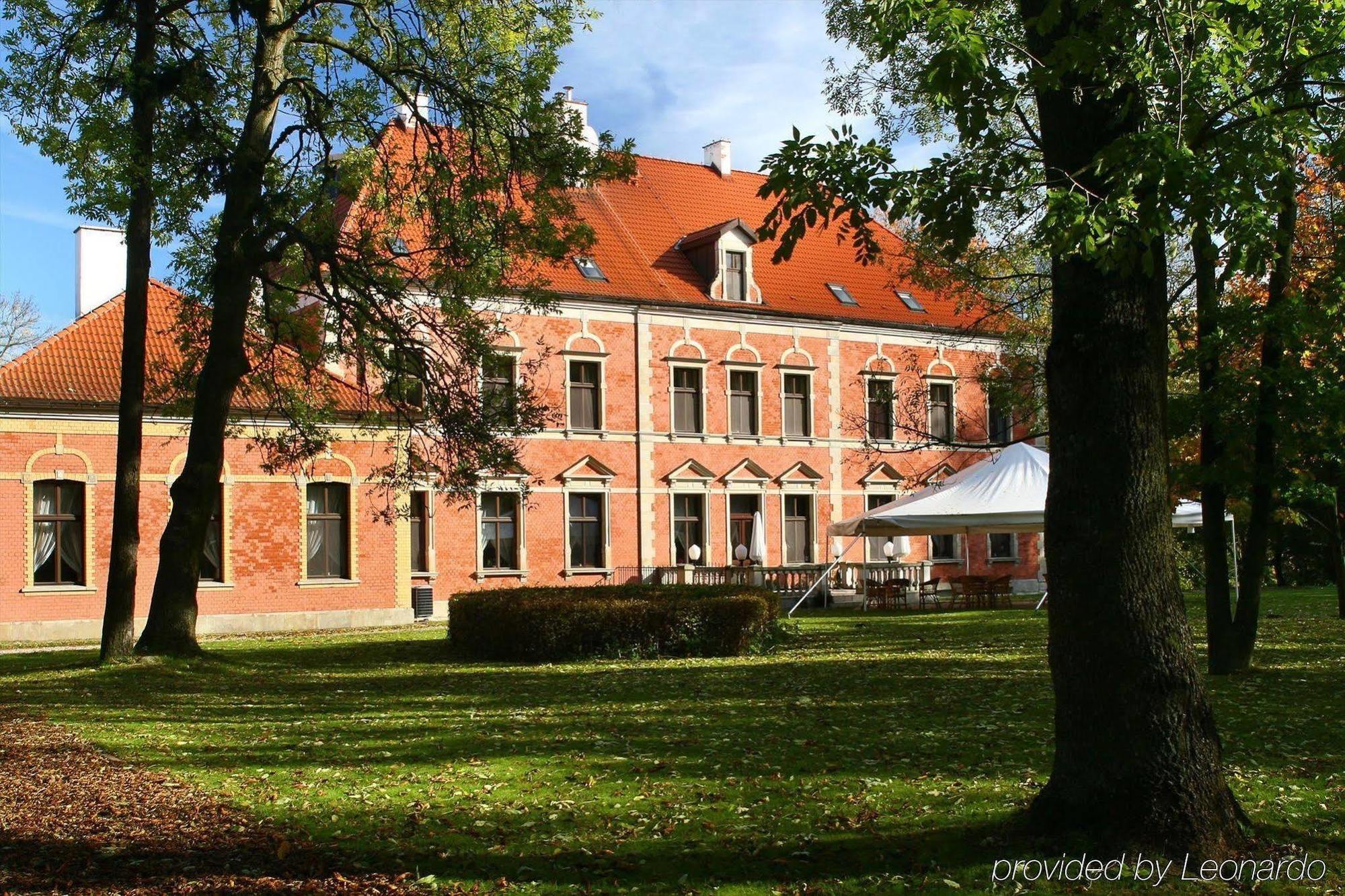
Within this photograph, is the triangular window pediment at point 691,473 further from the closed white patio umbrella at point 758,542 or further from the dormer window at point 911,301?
the dormer window at point 911,301

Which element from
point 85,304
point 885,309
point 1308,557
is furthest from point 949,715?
point 1308,557

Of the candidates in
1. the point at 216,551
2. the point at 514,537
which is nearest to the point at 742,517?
the point at 514,537

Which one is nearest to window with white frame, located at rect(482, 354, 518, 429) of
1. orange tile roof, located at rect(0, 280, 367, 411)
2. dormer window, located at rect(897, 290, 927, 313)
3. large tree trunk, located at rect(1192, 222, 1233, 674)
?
orange tile roof, located at rect(0, 280, 367, 411)

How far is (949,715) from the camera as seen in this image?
1041 centimetres

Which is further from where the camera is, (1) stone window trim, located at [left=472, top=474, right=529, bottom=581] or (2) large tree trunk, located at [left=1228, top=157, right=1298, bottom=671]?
(1) stone window trim, located at [left=472, top=474, right=529, bottom=581]

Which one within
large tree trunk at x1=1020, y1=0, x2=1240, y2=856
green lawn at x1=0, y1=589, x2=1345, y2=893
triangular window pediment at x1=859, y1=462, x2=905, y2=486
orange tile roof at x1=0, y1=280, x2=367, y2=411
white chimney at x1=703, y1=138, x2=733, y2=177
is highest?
white chimney at x1=703, y1=138, x2=733, y2=177

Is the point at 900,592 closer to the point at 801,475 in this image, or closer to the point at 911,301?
Answer: the point at 801,475

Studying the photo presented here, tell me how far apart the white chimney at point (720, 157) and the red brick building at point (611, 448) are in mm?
100

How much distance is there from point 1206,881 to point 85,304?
27234 millimetres

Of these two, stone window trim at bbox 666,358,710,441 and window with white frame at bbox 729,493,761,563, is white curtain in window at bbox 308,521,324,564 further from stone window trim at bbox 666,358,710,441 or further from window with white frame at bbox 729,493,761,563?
window with white frame at bbox 729,493,761,563

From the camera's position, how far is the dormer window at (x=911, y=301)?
37.8 metres

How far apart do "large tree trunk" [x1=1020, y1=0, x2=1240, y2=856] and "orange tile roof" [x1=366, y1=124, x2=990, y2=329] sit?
85.0 feet

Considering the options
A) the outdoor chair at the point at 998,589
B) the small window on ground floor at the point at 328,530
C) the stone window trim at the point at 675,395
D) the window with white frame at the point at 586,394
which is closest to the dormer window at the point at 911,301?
the stone window trim at the point at 675,395

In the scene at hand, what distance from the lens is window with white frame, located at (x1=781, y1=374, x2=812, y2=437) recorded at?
115ft
